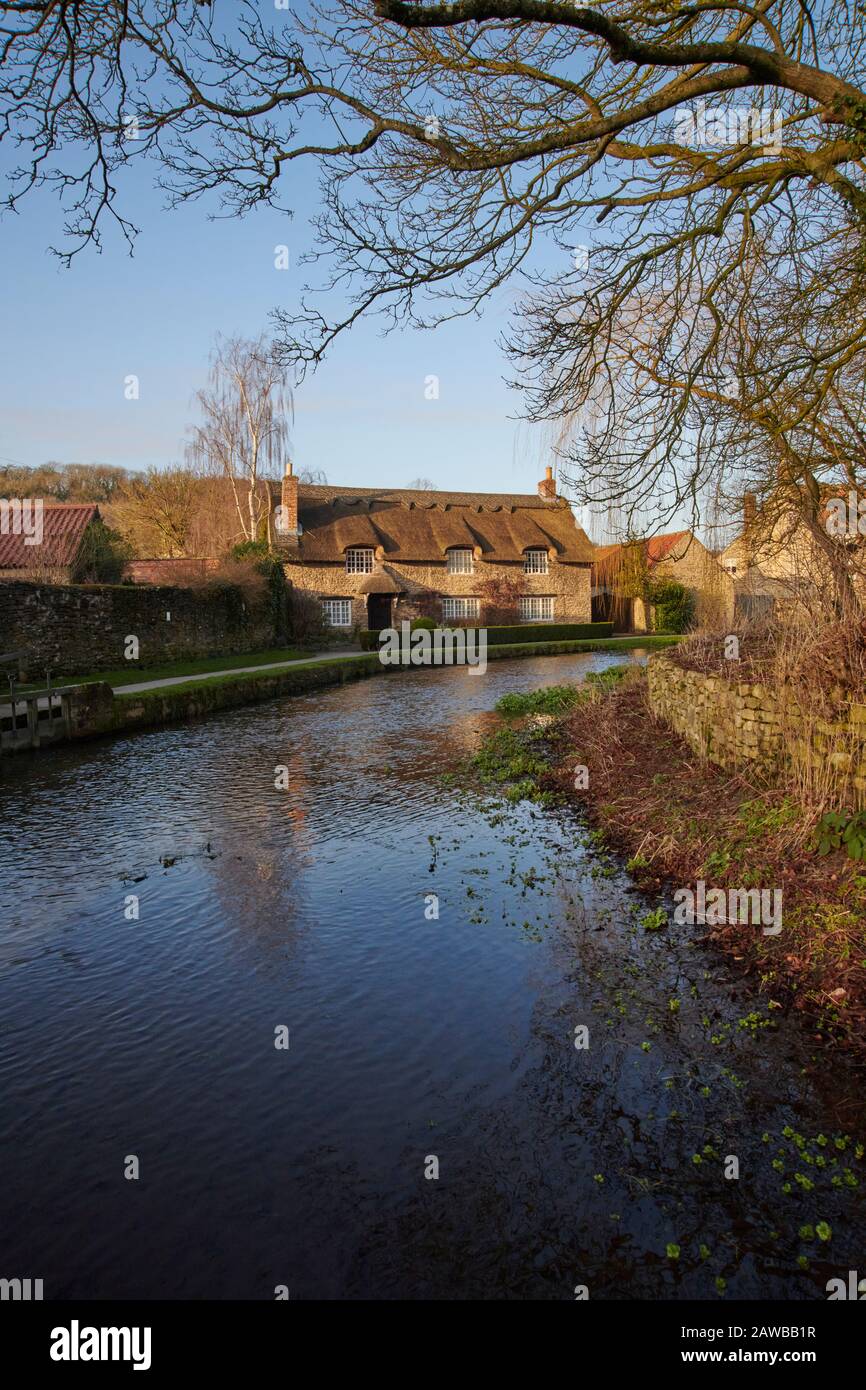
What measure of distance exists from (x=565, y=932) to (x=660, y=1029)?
5.44ft

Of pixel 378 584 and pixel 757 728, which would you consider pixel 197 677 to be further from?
pixel 378 584

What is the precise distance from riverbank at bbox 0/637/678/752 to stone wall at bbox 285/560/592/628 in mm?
12796

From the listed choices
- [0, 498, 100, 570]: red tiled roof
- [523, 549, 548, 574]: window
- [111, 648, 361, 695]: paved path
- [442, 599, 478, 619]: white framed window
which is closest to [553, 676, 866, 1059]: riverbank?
[111, 648, 361, 695]: paved path

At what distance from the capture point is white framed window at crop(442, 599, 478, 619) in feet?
154

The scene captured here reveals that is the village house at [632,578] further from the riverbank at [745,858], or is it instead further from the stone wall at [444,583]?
the riverbank at [745,858]

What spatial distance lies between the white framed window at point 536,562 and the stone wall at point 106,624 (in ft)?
74.5

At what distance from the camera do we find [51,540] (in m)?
28.3

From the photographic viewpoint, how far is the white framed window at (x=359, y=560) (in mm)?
44656

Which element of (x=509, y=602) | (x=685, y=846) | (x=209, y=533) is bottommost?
(x=685, y=846)

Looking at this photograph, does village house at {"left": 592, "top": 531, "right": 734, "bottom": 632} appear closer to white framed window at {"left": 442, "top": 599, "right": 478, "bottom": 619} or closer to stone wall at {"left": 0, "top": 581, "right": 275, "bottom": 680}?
white framed window at {"left": 442, "top": 599, "right": 478, "bottom": 619}

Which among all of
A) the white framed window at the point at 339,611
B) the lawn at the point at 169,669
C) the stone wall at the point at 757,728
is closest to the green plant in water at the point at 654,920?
the stone wall at the point at 757,728

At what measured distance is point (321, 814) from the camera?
10680 millimetres
